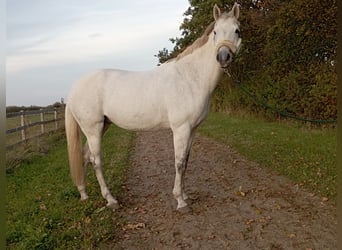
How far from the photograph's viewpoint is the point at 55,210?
14.1ft

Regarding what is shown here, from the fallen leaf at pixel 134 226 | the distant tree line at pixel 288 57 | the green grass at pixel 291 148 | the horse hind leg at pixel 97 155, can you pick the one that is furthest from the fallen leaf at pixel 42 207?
the distant tree line at pixel 288 57

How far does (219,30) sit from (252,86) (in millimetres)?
9993

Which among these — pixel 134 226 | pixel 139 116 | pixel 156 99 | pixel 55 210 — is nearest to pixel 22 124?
pixel 55 210

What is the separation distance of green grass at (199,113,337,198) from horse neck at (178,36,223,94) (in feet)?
6.89

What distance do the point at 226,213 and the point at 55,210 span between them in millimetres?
2071

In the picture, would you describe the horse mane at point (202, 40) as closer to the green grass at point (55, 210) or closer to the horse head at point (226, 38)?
the horse head at point (226, 38)

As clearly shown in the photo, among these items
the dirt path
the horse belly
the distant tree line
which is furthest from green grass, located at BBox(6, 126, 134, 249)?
the distant tree line

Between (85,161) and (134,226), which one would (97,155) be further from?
(134,226)

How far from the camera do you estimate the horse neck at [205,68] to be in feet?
14.2

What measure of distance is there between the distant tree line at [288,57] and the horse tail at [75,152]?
509 centimetres

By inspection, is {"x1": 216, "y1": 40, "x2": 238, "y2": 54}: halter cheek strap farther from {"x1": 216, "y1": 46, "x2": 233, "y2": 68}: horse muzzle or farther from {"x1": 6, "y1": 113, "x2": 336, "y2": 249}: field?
{"x1": 6, "y1": 113, "x2": 336, "y2": 249}: field

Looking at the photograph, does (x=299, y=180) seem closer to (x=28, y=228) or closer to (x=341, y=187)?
(x=28, y=228)

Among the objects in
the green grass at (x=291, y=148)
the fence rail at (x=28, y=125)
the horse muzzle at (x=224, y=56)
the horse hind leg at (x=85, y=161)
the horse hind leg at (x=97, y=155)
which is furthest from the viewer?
the fence rail at (x=28, y=125)

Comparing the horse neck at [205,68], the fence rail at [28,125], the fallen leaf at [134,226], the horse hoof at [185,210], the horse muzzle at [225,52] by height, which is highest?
the horse muzzle at [225,52]
